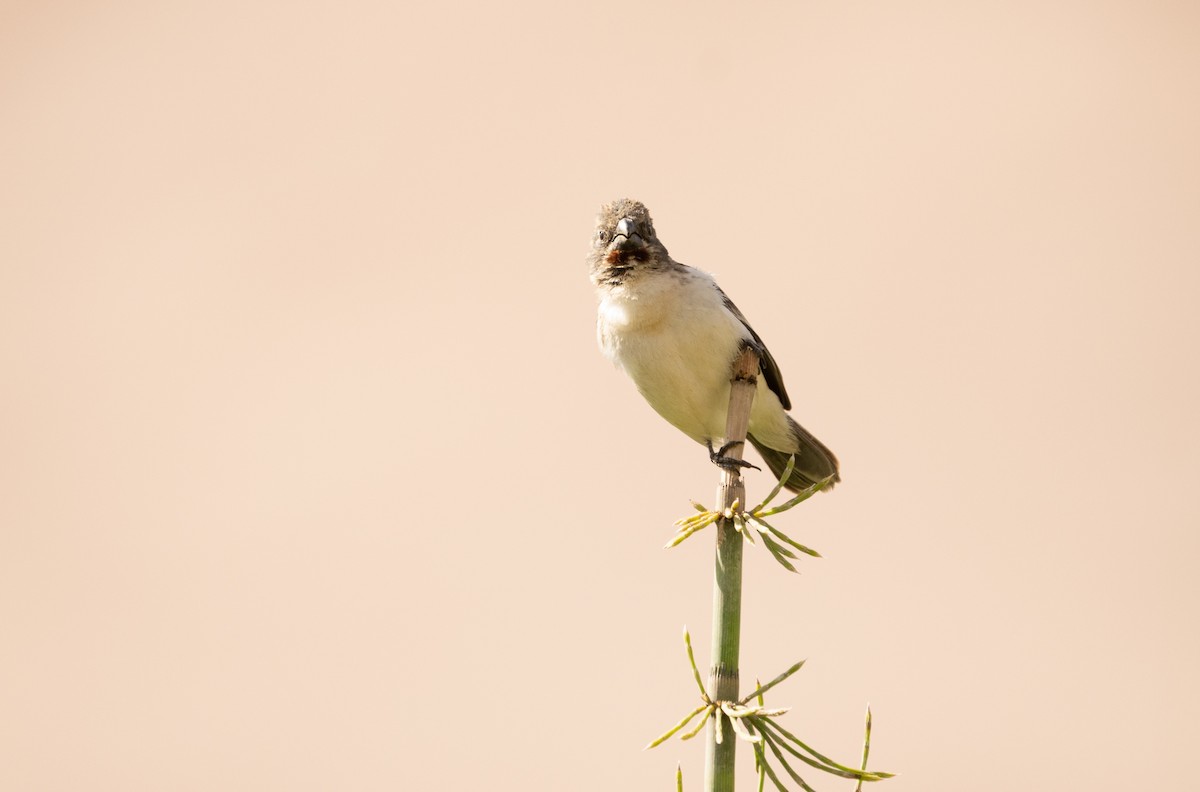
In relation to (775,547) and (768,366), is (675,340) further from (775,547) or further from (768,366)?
(775,547)

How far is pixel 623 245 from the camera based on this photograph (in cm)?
502

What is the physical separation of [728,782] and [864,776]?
270 millimetres

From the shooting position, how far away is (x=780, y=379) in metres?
5.14

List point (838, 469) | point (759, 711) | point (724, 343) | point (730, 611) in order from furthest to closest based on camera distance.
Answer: point (838, 469) < point (724, 343) < point (730, 611) < point (759, 711)

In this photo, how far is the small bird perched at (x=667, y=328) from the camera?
4.77 metres

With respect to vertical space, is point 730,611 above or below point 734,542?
below

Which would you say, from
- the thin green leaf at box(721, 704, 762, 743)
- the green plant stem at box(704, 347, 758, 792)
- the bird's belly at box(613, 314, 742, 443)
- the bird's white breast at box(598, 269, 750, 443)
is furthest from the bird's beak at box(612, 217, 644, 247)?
the thin green leaf at box(721, 704, 762, 743)

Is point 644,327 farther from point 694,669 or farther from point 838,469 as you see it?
point 694,669

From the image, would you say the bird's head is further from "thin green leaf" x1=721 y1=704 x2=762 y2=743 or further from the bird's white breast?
"thin green leaf" x1=721 y1=704 x2=762 y2=743

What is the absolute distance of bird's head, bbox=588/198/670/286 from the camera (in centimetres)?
502

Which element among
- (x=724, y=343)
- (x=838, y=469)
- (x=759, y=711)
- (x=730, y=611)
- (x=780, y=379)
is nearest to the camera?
(x=759, y=711)

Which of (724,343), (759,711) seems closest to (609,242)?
(724,343)

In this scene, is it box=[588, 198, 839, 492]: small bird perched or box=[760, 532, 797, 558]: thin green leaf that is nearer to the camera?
box=[760, 532, 797, 558]: thin green leaf

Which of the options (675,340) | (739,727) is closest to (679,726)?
(739,727)
